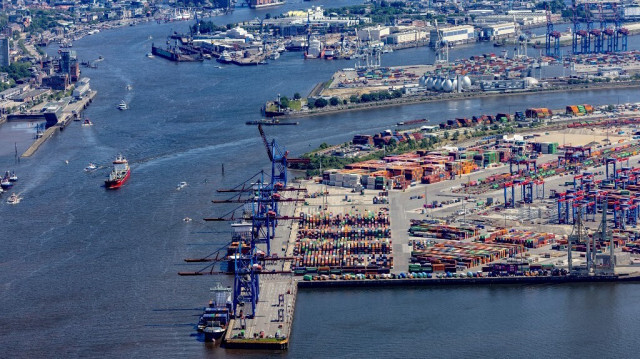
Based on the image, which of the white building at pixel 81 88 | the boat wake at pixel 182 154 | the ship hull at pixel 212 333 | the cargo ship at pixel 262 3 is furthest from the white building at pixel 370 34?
the ship hull at pixel 212 333

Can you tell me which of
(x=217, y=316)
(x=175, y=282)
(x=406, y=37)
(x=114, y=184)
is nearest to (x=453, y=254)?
(x=175, y=282)

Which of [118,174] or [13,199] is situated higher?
[118,174]

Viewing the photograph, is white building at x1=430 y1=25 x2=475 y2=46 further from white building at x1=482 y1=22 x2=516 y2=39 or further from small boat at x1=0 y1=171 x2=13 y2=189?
small boat at x1=0 y1=171 x2=13 y2=189

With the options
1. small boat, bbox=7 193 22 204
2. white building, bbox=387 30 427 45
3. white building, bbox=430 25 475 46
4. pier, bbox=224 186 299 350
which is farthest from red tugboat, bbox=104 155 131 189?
white building, bbox=387 30 427 45

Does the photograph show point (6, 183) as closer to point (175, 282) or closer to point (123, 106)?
point (175, 282)

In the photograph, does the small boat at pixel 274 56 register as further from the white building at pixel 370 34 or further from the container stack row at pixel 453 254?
the container stack row at pixel 453 254

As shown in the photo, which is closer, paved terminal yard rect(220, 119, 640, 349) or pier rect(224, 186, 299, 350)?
pier rect(224, 186, 299, 350)

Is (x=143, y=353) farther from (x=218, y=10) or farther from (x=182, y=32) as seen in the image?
(x=218, y=10)
